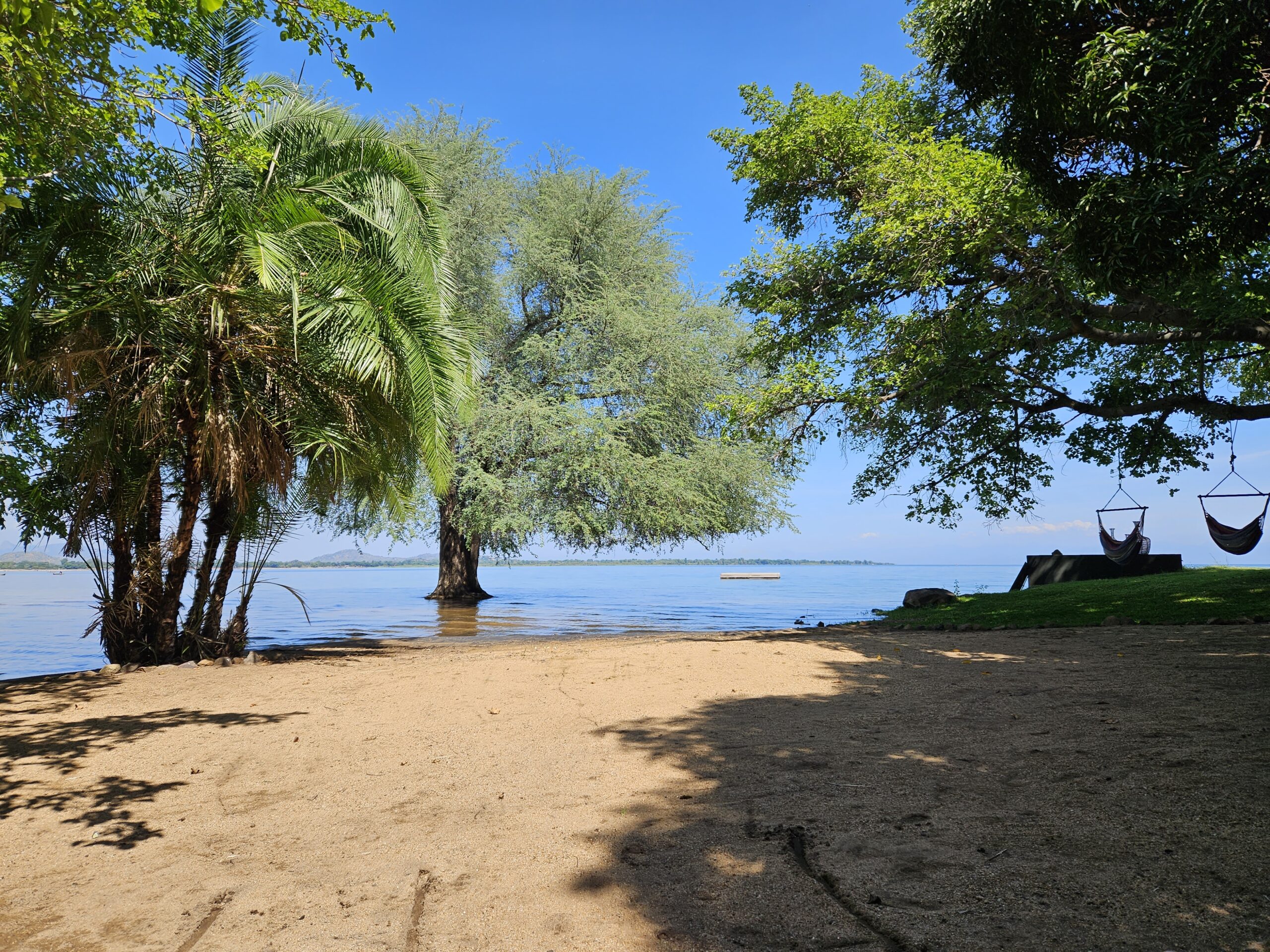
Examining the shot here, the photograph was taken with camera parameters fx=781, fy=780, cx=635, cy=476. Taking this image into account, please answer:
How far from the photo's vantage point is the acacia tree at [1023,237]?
256 inches

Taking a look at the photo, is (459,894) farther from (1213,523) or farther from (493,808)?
(1213,523)

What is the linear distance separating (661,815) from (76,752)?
4.61 metres

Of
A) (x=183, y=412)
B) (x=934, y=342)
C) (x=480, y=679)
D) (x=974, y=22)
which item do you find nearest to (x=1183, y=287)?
(x=934, y=342)

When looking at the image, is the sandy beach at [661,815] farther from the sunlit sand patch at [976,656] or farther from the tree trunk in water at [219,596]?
the tree trunk in water at [219,596]

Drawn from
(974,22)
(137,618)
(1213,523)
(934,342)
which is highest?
(974,22)

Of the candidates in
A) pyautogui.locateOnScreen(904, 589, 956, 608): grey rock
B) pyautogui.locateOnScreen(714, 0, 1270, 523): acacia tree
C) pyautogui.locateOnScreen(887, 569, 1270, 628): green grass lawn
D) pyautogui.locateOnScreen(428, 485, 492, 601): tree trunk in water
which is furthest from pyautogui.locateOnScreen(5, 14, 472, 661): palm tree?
pyautogui.locateOnScreen(428, 485, 492, 601): tree trunk in water

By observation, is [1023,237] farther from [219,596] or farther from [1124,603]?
[219,596]

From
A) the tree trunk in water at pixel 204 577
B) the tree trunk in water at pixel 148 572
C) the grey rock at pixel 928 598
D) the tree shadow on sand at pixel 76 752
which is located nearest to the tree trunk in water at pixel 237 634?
the tree trunk in water at pixel 204 577

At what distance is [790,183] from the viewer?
40.8ft

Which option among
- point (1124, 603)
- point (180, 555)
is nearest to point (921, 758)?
point (180, 555)

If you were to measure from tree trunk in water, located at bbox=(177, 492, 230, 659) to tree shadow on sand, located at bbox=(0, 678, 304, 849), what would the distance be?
1589mm

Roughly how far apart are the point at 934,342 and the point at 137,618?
11.4 meters

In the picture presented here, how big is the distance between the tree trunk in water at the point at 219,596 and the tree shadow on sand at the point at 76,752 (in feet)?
6.08

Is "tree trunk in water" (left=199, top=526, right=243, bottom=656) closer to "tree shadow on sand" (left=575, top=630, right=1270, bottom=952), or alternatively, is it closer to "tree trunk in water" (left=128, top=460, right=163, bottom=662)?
"tree trunk in water" (left=128, top=460, right=163, bottom=662)
